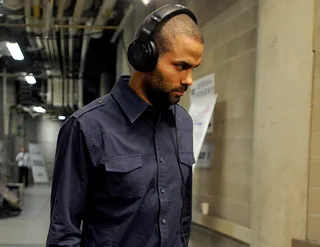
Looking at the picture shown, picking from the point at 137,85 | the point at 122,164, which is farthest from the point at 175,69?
the point at 122,164

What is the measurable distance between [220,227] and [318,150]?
2.82 feet

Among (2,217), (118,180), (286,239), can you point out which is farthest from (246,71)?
(2,217)

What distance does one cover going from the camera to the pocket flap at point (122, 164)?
1.15m

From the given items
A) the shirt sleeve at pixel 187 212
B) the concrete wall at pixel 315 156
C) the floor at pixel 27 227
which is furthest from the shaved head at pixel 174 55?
the floor at pixel 27 227

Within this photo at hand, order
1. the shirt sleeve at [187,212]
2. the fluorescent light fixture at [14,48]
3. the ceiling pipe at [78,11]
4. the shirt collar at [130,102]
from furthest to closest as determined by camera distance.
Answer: the fluorescent light fixture at [14,48] → the ceiling pipe at [78,11] → the shirt sleeve at [187,212] → the shirt collar at [130,102]

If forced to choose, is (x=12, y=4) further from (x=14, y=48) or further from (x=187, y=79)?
(x=187, y=79)

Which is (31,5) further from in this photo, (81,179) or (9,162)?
(9,162)

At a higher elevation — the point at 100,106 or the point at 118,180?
the point at 100,106

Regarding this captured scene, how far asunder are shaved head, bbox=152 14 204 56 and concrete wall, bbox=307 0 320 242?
2.62 ft

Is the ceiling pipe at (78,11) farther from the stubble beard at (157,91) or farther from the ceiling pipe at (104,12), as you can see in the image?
the stubble beard at (157,91)

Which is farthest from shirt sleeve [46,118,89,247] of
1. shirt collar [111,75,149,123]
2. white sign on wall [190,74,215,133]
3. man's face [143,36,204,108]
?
white sign on wall [190,74,215,133]

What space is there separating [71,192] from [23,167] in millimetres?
11955

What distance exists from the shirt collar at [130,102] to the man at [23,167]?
11.2 meters

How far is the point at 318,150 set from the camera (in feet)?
5.64
